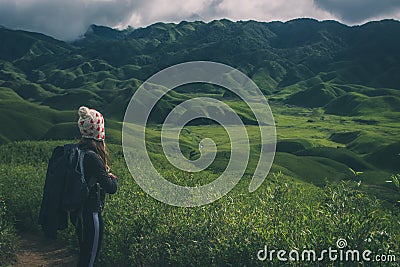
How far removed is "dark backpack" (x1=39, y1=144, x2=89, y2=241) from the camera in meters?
5.76

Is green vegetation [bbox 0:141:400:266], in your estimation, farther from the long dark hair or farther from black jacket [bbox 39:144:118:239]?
the long dark hair

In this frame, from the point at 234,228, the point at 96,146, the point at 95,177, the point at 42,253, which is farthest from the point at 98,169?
the point at 42,253

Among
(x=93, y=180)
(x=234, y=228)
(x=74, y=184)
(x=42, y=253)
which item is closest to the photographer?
(x=74, y=184)

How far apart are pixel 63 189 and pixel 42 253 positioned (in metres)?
4.32

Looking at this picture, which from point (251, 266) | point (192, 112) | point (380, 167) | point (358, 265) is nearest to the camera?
point (358, 265)

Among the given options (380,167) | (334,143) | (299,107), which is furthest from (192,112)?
(299,107)

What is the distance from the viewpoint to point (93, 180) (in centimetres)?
589

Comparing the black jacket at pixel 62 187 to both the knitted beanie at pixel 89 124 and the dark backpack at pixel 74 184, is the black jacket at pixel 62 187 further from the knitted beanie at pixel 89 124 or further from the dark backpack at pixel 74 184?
the knitted beanie at pixel 89 124

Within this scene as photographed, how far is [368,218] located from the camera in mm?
6246

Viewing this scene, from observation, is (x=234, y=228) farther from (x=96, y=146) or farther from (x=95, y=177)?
(x=96, y=146)

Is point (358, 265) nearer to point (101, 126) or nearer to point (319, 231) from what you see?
point (319, 231)

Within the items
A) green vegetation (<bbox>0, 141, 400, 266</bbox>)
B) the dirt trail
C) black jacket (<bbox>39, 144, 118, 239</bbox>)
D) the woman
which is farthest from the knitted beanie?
the dirt trail

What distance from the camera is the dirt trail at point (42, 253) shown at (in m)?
8.85

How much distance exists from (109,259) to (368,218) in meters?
4.51
